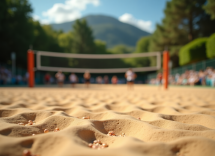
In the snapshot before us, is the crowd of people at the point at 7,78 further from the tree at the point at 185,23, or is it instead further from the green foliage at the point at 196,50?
the tree at the point at 185,23

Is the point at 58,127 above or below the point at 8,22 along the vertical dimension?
below

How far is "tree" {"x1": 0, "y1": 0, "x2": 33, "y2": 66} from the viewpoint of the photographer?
18612 millimetres

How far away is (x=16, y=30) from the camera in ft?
66.8

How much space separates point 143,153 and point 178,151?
0.84 ft

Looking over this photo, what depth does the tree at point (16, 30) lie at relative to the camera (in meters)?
18.6

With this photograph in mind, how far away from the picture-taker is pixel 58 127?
1.38 m

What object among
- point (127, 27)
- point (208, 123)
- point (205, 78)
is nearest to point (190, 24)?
point (205, 78)

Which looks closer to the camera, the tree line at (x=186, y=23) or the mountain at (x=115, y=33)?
the tree line at (x=186, y=23)

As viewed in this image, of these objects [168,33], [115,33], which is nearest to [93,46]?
[168,33]

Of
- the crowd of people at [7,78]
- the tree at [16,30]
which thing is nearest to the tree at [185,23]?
the tree at [16,30]

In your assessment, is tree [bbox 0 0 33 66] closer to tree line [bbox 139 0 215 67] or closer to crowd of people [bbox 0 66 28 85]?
crowd of people [bbox 0 66 28 85]

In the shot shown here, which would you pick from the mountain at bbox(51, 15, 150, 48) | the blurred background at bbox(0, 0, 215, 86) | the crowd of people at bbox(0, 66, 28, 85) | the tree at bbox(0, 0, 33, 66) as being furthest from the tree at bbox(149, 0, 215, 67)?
the mountain at bbox(51, 15, 150, 48)

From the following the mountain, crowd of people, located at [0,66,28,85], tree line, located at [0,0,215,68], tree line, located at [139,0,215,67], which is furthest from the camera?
the mountain

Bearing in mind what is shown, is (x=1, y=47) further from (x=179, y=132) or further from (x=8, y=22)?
(x=179, y=132)
